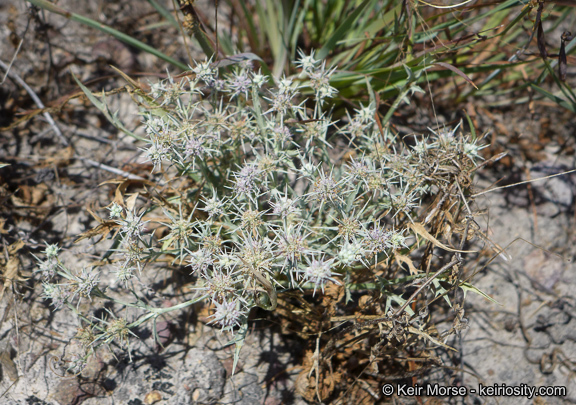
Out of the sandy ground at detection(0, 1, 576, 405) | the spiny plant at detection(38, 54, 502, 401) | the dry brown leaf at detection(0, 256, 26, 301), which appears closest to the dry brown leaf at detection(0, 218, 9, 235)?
the sandy ground at detection(0, 1, 576, 405)

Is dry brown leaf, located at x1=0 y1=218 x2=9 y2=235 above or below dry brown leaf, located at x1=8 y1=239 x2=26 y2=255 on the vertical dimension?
above

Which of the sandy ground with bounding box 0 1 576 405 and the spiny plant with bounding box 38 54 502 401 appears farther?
the sandy ground with bounding box 0 1 576 405

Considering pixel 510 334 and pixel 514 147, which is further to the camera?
pixel 514 147

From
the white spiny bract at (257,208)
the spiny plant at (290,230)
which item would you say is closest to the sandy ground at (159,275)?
the spiny plant at (290,230)

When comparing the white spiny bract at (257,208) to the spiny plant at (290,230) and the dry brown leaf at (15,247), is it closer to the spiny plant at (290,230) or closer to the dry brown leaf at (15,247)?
the spiny plant at (290,230)

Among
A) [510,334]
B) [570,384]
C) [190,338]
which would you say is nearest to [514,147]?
[510,334]

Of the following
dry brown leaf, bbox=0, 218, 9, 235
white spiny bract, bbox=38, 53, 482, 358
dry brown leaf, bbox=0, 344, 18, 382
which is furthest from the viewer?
dry brown leaf, bbox=0, 218, 9, 235

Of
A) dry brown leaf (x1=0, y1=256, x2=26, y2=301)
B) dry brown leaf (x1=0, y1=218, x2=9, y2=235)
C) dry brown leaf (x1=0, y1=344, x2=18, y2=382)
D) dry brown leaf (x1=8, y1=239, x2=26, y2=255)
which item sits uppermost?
dry brown leaf (x1=0, y1=218, x2=9, y2=235)

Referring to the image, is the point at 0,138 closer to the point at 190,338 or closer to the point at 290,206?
the point at 190,338

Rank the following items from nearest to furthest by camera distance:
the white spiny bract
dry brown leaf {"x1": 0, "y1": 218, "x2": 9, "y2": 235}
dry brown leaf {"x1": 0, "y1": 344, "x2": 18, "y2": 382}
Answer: the white spiny bract → dry brown leaf {"x1": 0, "y1": 344, "x2": 18, "y2": 382} → dry brown leaf {"x1": 0, "y1": 218, "x2": 9, "y2": 235}

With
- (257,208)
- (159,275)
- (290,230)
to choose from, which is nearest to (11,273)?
(159,275)

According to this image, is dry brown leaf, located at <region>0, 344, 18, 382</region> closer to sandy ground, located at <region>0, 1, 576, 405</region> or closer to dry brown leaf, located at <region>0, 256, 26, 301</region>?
sandy ground, located at <region>0, 1, 576, 405</region>
